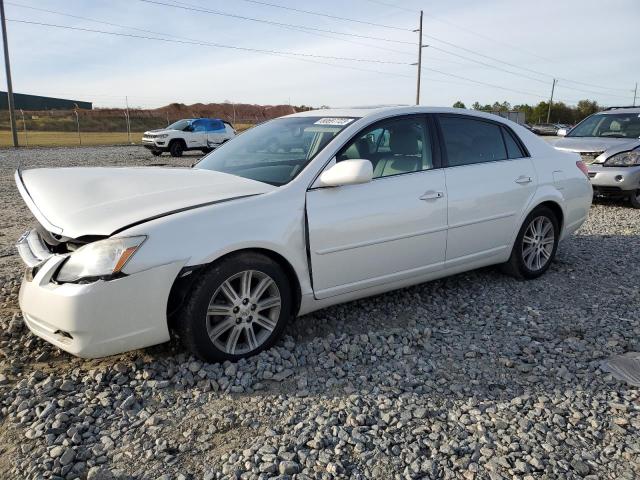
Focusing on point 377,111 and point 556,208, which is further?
point 556,208

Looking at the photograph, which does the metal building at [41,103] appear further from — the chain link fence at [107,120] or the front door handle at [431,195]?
the front door handle at [431,195]

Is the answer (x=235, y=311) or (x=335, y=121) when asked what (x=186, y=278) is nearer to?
(x=235, y=311)

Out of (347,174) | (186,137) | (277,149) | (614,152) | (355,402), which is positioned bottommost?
(355,402)

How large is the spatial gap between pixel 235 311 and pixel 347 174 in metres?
1.11

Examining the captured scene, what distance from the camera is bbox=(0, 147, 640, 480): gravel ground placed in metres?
2.35

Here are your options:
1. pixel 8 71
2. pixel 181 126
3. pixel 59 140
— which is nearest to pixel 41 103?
pixel 59 140

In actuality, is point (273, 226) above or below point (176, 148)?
above

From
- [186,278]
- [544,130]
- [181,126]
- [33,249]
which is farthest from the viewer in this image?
[181,126]

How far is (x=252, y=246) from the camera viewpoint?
10.2 feet

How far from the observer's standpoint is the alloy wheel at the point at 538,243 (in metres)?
4.81

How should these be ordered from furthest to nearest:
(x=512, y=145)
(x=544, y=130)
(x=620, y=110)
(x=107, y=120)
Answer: (x=107, y=120)
(x=544, y=130)
(x=620, y=110)
(x=512, y=145)

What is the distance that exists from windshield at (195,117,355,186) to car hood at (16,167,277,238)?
0.16 metres

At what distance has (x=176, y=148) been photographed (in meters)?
20.2

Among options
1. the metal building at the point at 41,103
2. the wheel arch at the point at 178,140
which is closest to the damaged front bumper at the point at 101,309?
the wheel arch at the point at 178,140
